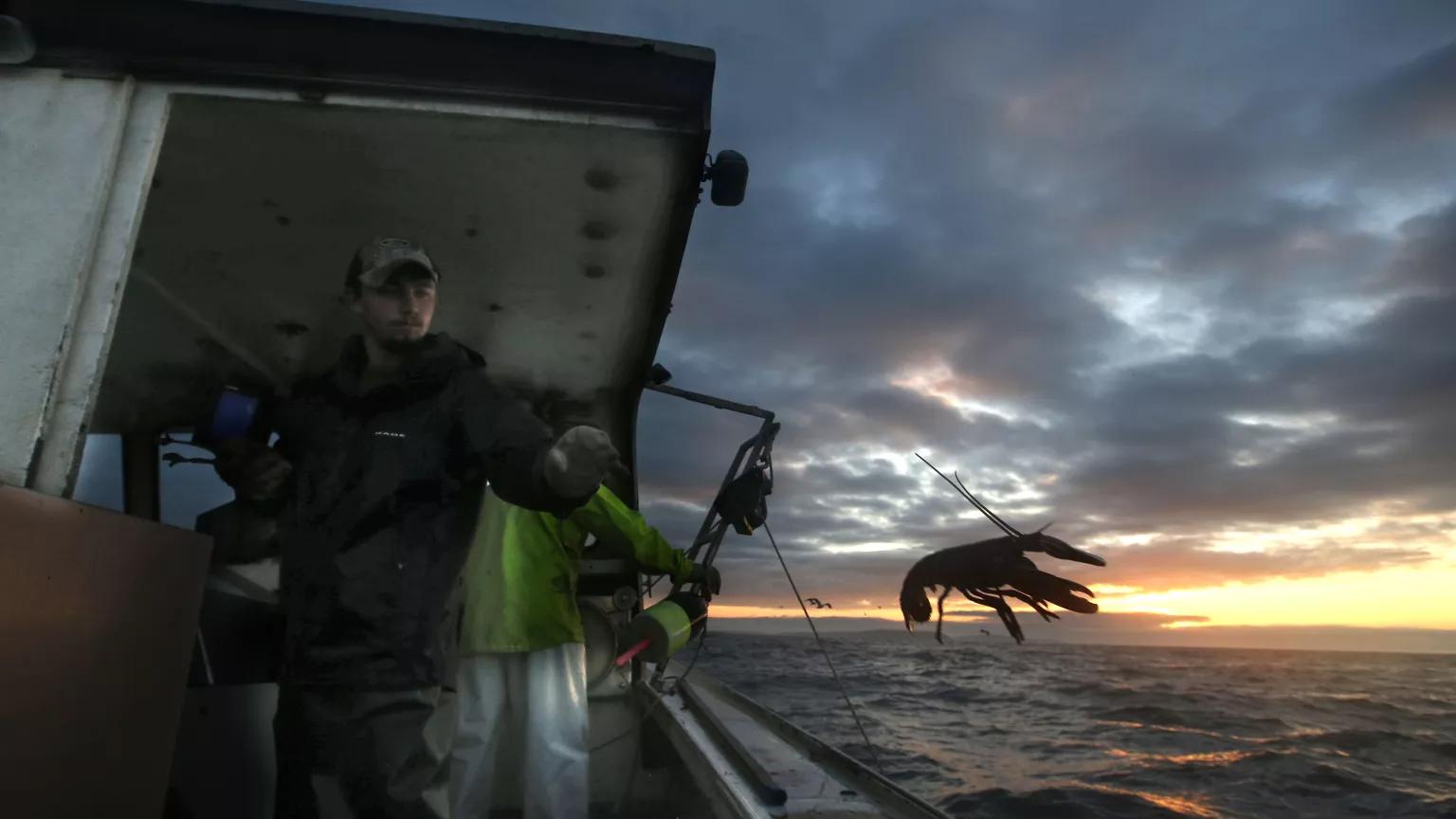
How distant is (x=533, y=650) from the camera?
3400mm

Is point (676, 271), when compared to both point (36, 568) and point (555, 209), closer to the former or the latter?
point (555, 209)

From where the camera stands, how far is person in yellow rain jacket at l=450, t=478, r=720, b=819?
10.7 feet

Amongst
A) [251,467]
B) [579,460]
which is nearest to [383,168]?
[251,467]

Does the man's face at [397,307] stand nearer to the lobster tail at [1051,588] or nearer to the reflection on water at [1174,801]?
the lobster tail at [1051,588]

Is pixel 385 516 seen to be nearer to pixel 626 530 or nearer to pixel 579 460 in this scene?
pixel 579 460

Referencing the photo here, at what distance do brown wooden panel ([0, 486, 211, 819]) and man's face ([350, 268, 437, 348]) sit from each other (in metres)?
0.62

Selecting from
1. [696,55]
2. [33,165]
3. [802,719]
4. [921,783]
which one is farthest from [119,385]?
[802,719]

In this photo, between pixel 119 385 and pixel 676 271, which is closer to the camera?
pixel 676 271

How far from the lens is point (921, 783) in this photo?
995cm

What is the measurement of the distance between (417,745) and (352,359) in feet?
3.20

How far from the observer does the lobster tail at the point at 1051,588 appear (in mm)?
3121

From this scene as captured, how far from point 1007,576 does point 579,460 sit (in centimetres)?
232

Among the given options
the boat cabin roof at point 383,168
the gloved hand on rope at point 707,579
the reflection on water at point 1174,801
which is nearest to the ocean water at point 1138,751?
the reflection on water at point 1174,801

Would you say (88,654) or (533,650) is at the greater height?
(88,654)
